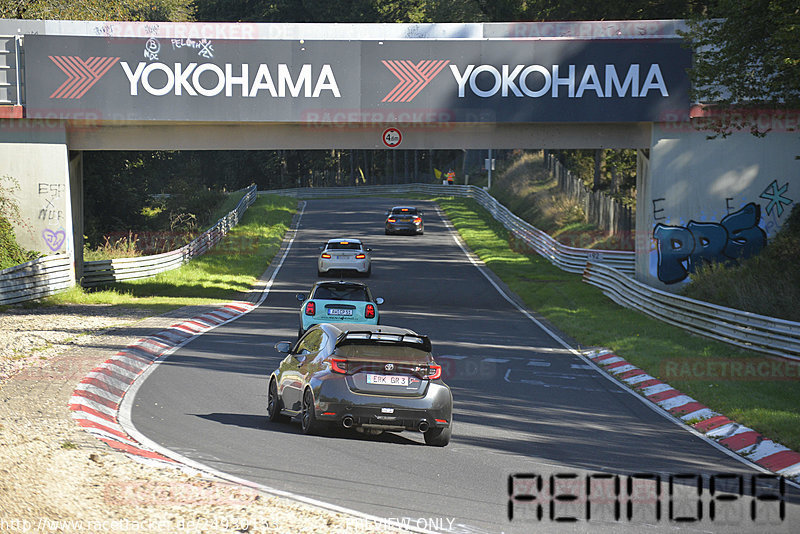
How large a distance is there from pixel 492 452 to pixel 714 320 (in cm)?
1201

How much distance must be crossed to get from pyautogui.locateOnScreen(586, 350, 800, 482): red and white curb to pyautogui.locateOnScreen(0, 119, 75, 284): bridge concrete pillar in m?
18.0

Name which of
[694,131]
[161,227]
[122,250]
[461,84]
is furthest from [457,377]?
[161,227]

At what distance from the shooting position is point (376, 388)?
1120 centimetres

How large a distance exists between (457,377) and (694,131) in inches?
622

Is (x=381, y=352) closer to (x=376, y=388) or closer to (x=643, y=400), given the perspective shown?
(x=376, y=388)

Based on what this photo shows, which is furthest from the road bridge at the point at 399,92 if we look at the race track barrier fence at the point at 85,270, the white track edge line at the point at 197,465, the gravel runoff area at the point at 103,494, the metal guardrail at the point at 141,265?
the gravel runoff area at the point at 103,494

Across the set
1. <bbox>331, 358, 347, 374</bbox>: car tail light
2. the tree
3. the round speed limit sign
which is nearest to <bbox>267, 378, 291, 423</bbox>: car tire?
<bbox>331, 358, 347, 374</bbox>: car tail light

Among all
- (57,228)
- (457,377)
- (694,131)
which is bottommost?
(457,377)

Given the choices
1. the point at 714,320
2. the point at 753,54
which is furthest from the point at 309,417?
the point at 753,54

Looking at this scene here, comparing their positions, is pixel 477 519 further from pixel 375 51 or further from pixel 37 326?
pixel 375 51

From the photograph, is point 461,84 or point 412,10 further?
point 412,10

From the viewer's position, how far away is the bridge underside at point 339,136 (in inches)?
1166

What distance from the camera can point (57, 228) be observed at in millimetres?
29625

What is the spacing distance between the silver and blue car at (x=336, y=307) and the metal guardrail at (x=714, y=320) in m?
7.47
